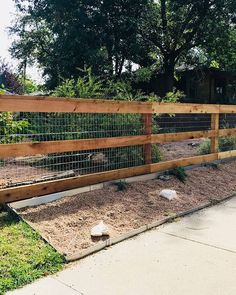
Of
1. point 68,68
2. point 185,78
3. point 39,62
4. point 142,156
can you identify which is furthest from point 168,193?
point 185,78

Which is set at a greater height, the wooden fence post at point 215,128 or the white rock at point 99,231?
the wooden fence post at point 215,128

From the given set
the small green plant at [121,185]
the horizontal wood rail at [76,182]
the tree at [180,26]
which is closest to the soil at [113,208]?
the small green plant at [121,185]

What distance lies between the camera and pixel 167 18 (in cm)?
1586

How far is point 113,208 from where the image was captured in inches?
167

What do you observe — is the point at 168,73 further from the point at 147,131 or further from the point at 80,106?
the point at 80,106

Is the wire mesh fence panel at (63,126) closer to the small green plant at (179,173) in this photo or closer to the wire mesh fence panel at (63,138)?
the wire mesh fence panel at (63,138)

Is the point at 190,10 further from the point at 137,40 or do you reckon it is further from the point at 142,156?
the point at 142,156

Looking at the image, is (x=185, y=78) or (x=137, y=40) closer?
(x=137, y=40)

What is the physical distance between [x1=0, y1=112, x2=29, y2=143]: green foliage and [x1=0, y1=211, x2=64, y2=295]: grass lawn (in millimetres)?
1164

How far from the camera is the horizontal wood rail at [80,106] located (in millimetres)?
3805

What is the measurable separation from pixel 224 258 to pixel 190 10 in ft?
45.2

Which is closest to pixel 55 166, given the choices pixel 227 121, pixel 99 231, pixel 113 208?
pixel 113 208

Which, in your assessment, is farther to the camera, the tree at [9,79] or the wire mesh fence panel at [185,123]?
the tree at [9,79]

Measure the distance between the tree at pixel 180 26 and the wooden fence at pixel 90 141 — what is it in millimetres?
9176
